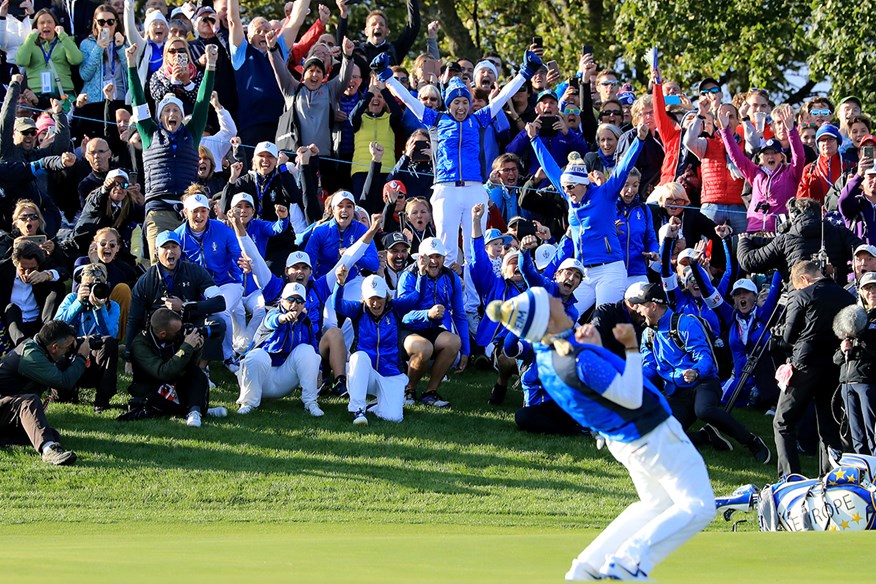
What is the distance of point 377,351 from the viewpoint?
14188 mm

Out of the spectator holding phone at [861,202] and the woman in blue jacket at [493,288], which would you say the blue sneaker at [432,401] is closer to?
the woman in blue jacket at [493,288]

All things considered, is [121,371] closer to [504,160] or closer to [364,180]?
[364,180]

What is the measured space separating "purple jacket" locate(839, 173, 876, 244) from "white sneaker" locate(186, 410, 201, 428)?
725cm

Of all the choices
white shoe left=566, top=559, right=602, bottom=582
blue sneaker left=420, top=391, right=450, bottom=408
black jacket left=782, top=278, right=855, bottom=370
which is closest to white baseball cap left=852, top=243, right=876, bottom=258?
black jacket left=782, top=278, right=855, bottom=370

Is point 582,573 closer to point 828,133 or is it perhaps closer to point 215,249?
point 215,249

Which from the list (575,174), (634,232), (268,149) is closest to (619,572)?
(575,174)

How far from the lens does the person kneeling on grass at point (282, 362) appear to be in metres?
14.1

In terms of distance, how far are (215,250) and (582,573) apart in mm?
7904

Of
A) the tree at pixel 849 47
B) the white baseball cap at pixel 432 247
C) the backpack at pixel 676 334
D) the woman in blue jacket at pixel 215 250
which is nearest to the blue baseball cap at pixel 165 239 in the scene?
the woman in blue jacket at pixel 215 250

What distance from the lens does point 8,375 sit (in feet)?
42.0

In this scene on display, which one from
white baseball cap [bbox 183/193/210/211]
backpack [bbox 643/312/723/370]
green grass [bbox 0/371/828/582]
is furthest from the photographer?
white baseball cap [bbox 183/193/210/211]

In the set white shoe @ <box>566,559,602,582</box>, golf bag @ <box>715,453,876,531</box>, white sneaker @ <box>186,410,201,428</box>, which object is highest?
white sneaker @ <box>186,410,201,428</box>

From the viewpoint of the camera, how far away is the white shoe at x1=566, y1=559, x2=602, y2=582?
7633 mm

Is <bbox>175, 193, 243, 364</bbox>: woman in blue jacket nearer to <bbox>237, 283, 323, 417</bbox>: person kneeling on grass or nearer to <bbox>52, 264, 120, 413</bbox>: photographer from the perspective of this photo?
<bbox>237, 283, 323, 417</bbox>: person kneeling on grass
